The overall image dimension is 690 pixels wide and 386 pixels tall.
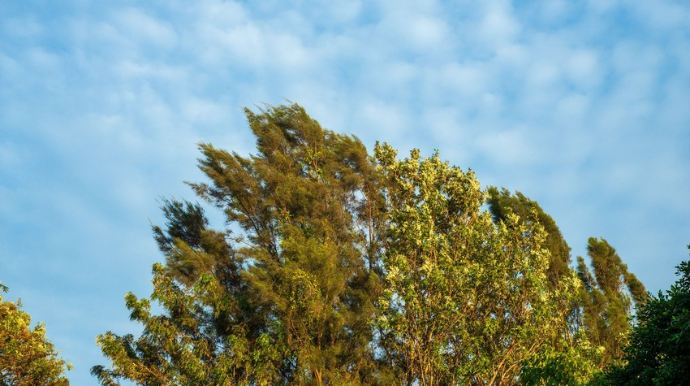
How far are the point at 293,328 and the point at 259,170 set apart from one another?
29.2 ft

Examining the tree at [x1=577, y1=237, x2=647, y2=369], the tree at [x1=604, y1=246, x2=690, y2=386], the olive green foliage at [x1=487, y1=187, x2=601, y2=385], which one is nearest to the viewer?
the tree at [x1=604, y1=246, x2=690, y2=386]

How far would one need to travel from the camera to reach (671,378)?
14828 millimetres

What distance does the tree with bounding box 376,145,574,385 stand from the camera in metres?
28.5

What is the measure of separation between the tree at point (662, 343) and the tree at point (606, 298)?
1468 centimetres

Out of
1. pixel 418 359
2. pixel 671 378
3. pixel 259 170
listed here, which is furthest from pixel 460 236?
pixel 671 378

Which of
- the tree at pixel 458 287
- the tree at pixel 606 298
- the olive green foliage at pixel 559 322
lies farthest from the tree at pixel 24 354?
the tree at pixel 606 298

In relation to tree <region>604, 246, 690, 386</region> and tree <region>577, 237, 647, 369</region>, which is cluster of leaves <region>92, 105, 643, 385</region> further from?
tree <region>604, 246, 690, 386</region>

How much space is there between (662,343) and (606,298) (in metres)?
20.2

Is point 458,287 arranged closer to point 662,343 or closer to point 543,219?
point 543,219

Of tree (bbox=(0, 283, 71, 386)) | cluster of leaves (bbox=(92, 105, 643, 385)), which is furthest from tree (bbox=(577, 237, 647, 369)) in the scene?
tree (bbox=(0, 283, 71, 386))

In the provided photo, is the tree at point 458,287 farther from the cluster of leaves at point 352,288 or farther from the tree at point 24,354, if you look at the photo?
the tree at point 24,354

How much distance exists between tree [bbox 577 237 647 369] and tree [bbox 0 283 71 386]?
24387 mm

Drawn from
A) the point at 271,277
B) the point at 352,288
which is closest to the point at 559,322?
the point at 352,288

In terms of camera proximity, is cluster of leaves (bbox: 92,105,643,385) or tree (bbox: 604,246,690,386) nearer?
tree (bbox: 604,246,690,386)
